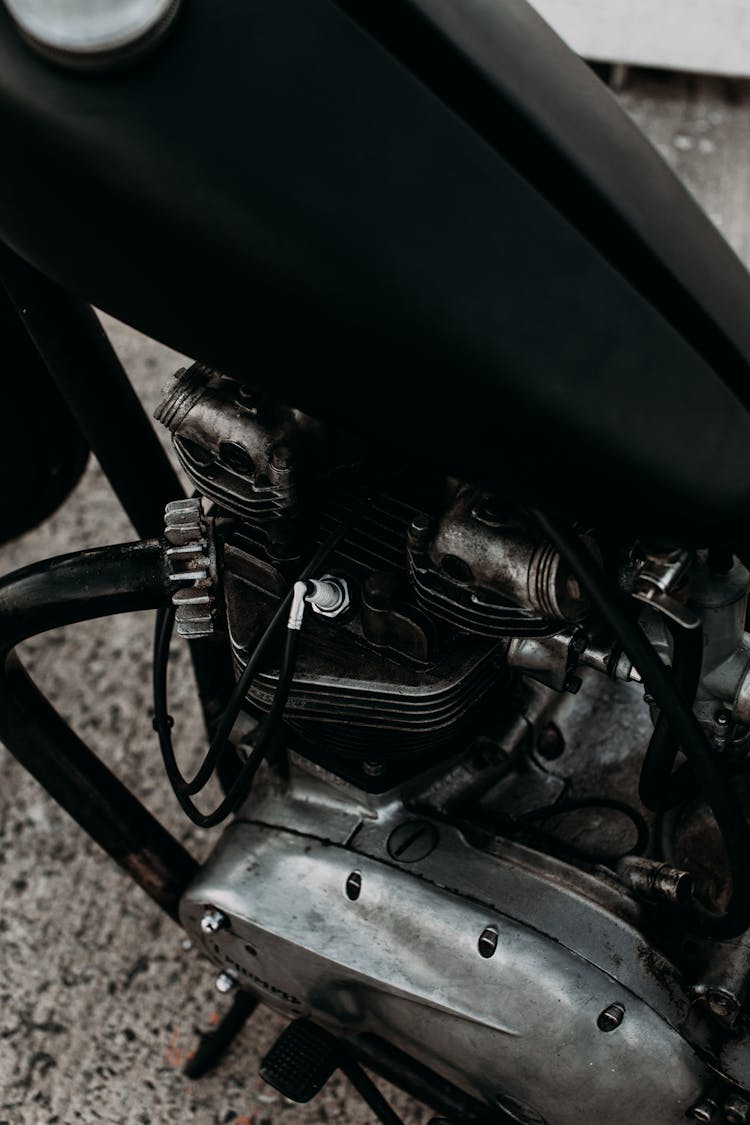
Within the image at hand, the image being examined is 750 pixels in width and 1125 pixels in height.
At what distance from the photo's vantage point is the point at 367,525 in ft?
2.71

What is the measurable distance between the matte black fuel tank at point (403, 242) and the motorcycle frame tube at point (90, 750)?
0.91 feet

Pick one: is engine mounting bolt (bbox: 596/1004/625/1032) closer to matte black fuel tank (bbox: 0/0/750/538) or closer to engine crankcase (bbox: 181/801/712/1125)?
engine crankcase (bbox: 181/801/712/1125)

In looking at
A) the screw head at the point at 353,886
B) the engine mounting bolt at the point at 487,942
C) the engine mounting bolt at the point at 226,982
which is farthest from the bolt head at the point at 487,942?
the engine mounting bolt at the point at 226,982

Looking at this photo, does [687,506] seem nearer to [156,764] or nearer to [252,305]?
[252,305]

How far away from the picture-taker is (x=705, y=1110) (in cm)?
82

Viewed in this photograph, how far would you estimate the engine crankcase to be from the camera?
815mm

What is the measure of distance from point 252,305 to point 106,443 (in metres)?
0.35

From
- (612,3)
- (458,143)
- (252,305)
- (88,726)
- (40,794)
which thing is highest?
(612,3)

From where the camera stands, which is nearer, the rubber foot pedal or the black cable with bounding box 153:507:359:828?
the black cable with bounding box 153:507:359:828

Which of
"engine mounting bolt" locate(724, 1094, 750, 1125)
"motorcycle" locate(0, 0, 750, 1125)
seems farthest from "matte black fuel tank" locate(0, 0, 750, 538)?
"engine mounting bolt" locate(724, 1094, 750, 1125)

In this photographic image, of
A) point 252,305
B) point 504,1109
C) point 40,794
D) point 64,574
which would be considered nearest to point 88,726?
point 40,794

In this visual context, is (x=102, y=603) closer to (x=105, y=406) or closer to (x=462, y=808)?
(x=105, y=406)

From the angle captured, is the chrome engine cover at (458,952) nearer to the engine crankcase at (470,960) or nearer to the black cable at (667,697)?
the engine crankcase at (470,960)

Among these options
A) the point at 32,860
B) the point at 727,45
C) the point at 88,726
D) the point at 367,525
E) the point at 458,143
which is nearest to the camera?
the point at 458,143
